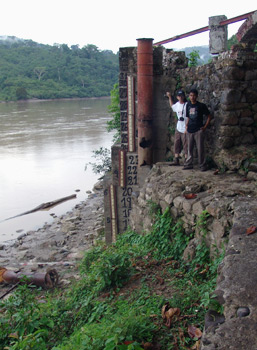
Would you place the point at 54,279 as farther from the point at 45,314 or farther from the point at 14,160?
the point at 14,160

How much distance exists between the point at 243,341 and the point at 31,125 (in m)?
25.5

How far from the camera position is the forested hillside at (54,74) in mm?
48406

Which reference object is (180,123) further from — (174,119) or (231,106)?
(231,106)

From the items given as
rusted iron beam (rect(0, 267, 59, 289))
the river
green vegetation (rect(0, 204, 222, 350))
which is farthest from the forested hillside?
green vegetation (rect(0, 204, 222, 350))

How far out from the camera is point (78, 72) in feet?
190

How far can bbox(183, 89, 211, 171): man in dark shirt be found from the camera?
554cm

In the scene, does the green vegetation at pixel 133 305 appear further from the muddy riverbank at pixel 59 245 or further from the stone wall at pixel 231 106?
the muddy riverbank at pixel 59 245

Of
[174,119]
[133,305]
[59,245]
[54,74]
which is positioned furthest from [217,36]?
[54,74]

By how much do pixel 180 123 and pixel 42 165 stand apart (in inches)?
472

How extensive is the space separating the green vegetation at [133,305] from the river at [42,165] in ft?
22.2

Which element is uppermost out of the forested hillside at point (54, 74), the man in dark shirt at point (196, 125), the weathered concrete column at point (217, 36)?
the forested hillside at point (54, 74)

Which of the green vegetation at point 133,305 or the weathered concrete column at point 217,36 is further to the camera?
the weathered concrete column at point 217,36

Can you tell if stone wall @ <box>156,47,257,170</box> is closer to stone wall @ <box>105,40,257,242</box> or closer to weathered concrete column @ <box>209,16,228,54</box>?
stone wall @ <box>105,40,257,242</box>

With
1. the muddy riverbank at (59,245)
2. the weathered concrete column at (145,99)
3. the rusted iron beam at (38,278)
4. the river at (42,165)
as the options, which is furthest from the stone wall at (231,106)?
the river at (42,165)
